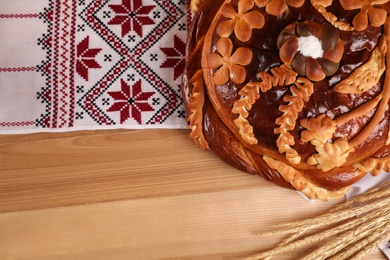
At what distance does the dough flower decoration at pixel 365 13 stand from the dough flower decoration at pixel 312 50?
0.05 m

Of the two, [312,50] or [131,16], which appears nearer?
[312,50]

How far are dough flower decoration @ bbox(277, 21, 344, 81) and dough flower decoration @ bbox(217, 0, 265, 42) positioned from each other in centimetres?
7

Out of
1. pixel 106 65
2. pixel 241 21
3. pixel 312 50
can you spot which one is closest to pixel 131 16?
pixel 106 65

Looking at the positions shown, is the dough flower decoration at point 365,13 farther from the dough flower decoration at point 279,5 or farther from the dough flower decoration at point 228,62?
the dough flower decoration at point 228,62

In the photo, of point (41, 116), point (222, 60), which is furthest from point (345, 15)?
point (41, 116)

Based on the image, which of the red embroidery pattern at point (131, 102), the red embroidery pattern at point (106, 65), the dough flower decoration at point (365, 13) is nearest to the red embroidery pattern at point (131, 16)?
the red embroidery pattern at point (106, 65)

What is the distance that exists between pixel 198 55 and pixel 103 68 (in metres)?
0.34

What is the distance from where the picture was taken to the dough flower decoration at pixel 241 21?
1072 mm

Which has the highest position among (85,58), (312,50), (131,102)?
(312,50)

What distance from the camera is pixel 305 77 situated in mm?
1043

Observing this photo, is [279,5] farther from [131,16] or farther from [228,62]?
[131,16]

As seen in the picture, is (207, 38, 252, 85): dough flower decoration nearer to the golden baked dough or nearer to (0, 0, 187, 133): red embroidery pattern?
the golden baked dough

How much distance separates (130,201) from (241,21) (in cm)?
58

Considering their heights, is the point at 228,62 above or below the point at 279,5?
below
